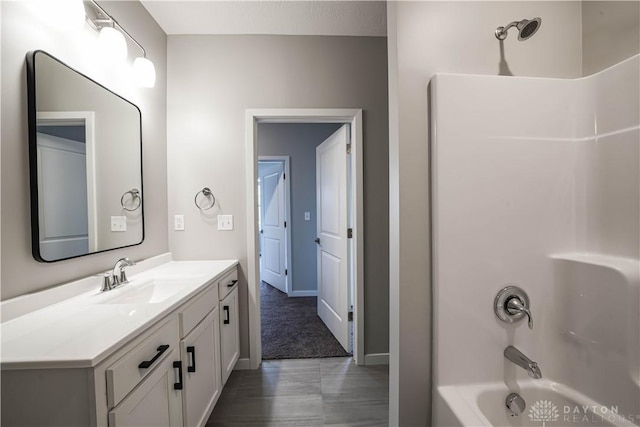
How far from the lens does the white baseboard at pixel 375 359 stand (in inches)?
82.0

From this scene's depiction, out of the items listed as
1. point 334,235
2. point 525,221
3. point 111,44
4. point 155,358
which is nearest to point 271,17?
point 111,44

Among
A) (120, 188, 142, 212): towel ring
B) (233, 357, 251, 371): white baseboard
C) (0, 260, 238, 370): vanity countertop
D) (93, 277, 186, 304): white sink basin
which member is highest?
(120, 188, 142, 212): towel ring

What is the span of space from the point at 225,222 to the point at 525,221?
188 cm

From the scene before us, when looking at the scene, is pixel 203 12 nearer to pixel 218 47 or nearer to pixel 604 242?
pixel 218 47

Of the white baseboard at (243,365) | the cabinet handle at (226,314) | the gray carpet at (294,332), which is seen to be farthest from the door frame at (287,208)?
the cabinet handle at (226,314)

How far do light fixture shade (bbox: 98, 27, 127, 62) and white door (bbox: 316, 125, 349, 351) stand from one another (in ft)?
5.00

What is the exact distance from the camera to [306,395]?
175 centimetres

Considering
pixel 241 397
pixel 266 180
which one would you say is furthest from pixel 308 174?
pixel 241 397

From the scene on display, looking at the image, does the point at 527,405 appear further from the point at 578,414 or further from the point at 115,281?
the point at 115,281

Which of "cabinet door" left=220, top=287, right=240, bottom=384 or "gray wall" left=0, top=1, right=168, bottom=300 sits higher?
"gray wall" left=0, top=1, right=168, bottom=300

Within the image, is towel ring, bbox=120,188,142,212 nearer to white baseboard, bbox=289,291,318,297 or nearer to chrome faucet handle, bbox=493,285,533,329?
chrome faucet handle, bbox=493,285,533,329

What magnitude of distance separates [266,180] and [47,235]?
3361 millimetres

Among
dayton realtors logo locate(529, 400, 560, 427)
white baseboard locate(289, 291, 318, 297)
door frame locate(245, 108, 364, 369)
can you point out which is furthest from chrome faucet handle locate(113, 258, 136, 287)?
white baseboard locate(289, 291, 318, 297)

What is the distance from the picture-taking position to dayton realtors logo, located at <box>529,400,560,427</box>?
39.1 inches
